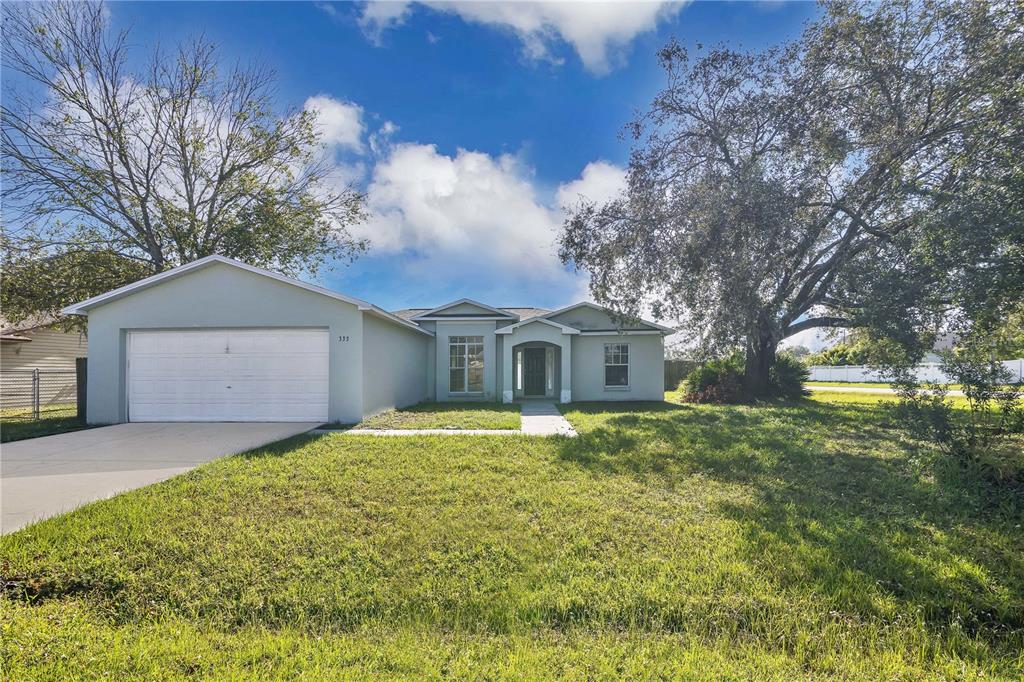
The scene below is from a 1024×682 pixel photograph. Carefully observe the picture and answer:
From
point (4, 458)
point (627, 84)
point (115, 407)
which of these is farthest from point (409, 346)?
point (627, 84)

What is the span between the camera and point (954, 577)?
3527mm

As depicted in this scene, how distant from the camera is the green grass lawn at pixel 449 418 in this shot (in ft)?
31.3

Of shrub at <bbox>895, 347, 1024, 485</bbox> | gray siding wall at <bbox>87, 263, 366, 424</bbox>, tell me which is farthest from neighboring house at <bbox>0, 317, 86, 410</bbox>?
shrub at <bbox>895, 347, 1024, 485</bbox>

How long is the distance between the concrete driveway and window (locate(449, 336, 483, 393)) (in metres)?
6.66

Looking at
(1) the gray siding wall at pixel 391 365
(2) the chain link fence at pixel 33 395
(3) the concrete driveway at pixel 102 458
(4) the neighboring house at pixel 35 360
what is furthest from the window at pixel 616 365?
(4) the neighboring house at pixel 35 360

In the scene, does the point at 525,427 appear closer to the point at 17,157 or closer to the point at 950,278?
the point at 950,278

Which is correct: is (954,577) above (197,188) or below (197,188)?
below

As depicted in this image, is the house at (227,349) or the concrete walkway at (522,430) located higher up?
the house at (227,349)

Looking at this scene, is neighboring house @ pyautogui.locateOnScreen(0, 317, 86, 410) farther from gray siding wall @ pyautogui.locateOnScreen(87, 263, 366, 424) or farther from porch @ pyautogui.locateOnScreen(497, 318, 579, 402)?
porch @ pyautogui.locateOnScreen(497, 318, 579, 402)

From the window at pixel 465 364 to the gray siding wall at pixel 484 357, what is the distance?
16cm

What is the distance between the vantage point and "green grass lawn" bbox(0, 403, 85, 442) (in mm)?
8883

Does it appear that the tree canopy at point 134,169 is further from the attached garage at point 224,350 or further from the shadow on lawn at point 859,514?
the shadow on lawn at point 859,514

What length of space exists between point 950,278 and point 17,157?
23321 millimetres

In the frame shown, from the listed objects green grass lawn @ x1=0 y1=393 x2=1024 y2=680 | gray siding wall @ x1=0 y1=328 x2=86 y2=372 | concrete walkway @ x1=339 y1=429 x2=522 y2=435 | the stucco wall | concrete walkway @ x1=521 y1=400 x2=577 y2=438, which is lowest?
green grass lawn @ x1=0 y1=393 x2=1024 y2=680
